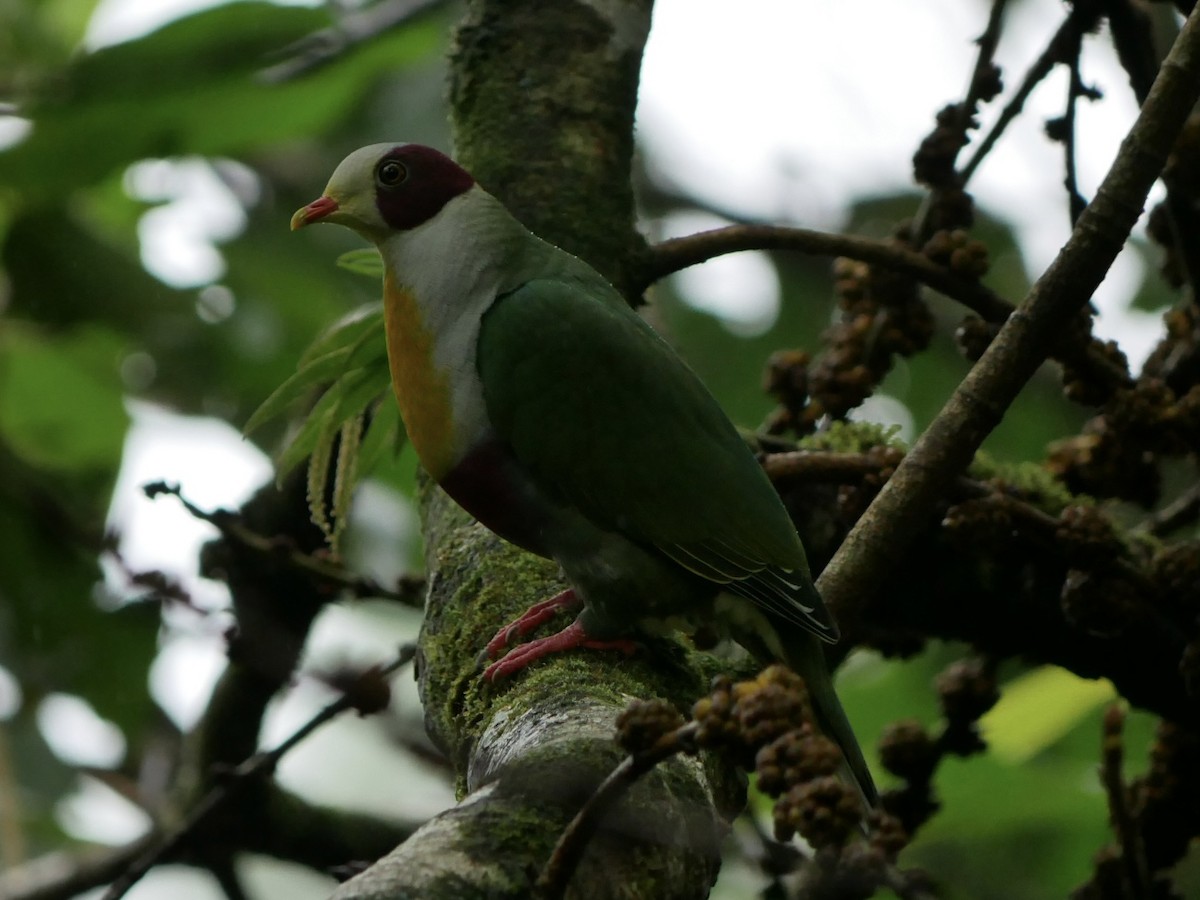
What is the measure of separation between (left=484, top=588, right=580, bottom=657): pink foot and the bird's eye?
0.87 metres

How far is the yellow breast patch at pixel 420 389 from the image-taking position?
7.97 ft

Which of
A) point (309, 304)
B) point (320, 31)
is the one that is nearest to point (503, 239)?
point (320, 31)

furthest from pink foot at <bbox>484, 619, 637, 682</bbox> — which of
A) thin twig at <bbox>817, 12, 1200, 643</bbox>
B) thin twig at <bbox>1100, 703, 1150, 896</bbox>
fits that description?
thin twig at <bbox>1100, 703, 1150, 896</bbox>

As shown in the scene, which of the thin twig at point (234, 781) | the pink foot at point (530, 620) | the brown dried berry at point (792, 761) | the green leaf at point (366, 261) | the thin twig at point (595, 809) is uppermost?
the green leaf at point (366, 261)

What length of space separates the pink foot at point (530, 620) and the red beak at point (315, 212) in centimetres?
88

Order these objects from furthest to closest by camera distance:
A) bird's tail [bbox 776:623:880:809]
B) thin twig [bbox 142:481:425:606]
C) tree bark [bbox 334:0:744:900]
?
1. thin twig [bbox 142:481:425:606]
2. bird's tail [bbox 776:623:880:809]
3. tree bark [bbox 334:0:744:900]

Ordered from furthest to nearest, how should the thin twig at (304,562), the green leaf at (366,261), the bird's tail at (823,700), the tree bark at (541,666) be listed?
the green leaf at (366,261)
the thin twig at (304,562)
the bird's tail at (823,700)
the tree bark at (541,666)

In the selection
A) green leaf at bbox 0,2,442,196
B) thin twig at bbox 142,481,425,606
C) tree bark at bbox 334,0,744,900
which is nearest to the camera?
tree bark at bbox 334,0,744,900

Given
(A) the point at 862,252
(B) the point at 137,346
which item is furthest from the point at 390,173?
(B) the point at 137,346

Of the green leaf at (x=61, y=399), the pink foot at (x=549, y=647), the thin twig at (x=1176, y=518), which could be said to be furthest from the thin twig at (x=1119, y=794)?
the green leaf at (x=61, y=399)

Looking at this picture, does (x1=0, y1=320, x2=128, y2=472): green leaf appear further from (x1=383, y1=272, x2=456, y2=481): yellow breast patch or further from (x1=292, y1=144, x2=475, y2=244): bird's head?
(x1=383, y1=272, x2=456, y2=481): yellow breast patch

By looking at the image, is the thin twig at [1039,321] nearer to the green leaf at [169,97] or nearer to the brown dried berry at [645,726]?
the brown dried berry at [645,726]

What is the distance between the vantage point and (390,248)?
2.77m

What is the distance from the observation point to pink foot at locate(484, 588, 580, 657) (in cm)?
214
